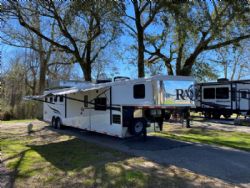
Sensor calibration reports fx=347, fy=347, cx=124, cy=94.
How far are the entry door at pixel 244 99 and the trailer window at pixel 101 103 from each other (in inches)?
524

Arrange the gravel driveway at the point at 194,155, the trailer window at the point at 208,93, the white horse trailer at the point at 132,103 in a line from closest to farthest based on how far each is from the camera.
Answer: the gravel driveway at the point at 194,155 < the white horse trailer at the point at 132,103 < the trailer window at the point at 208,93

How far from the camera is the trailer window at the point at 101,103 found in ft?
49.4

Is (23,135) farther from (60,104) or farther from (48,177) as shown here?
(48,177)

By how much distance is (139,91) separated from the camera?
1317 centimetres

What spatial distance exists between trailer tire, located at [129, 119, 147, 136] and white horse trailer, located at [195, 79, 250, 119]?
13.1m

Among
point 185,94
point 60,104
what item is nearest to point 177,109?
point 185,94

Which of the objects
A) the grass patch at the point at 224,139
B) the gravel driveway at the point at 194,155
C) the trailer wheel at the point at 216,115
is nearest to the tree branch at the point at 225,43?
the trailer wheel at the point at 216,115

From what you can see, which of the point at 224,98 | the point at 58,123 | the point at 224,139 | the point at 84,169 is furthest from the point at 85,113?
the point at 224,98

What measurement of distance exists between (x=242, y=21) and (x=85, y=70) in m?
11.8

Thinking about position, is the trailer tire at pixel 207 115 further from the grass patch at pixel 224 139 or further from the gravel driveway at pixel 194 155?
the gravel driveway at pixel 194 155

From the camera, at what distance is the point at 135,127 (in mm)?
13938

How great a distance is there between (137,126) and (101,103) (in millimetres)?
2261

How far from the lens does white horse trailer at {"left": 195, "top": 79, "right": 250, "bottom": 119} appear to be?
24.9 meters

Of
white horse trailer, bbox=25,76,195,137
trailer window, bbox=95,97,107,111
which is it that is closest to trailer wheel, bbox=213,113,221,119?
white horse trailer, bbox=25,76,195,137
